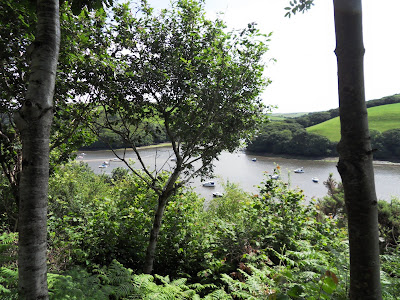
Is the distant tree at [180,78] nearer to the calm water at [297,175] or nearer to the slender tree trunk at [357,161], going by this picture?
the slender tree trunk at [357,161]

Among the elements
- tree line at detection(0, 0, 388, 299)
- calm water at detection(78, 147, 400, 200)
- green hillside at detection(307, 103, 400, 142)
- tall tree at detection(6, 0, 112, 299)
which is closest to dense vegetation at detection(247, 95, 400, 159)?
green hillside at detection(307, 103, 400, 142)

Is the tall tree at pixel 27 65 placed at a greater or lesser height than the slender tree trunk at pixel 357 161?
greater

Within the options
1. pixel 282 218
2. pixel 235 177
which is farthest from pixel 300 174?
pixel 282 218

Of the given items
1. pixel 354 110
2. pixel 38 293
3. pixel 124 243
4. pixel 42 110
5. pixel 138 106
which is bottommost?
pixel 124 243

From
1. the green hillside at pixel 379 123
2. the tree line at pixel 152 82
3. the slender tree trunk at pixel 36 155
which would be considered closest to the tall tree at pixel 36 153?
the slender tree trunk at pixel 36 155

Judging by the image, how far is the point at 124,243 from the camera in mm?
5422

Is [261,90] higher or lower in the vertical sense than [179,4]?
lower

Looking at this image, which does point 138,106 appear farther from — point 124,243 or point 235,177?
point 235,177

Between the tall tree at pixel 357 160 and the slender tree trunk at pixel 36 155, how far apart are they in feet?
5.13

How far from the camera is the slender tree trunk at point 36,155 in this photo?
1298 mm

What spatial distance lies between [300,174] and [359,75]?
44.0 meters

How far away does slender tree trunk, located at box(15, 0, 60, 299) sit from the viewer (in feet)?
4.26

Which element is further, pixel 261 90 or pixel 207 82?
pixel 261 90

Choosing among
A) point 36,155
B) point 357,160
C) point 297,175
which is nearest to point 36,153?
point 36,155
